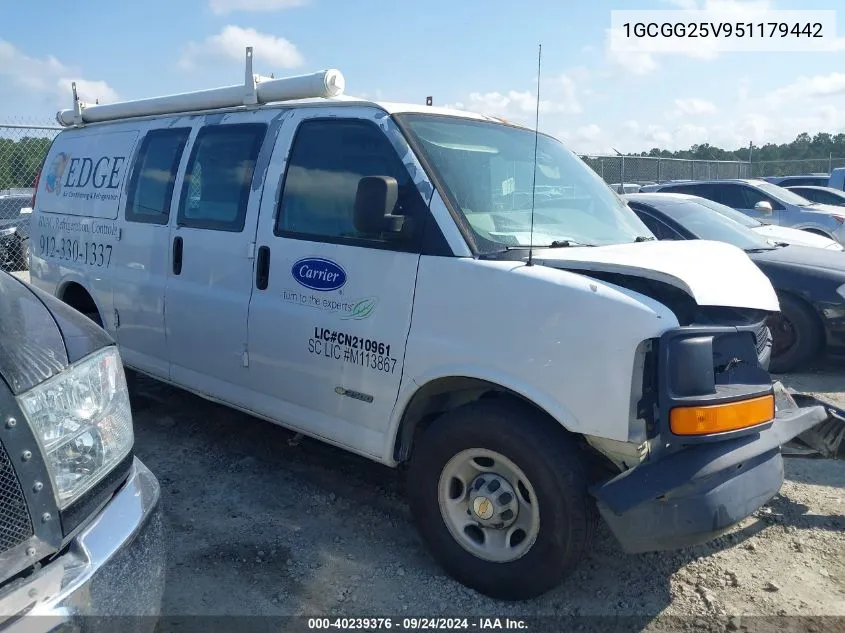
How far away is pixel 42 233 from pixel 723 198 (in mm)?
11160

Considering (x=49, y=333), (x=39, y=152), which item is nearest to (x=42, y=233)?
(x=49, y=333)

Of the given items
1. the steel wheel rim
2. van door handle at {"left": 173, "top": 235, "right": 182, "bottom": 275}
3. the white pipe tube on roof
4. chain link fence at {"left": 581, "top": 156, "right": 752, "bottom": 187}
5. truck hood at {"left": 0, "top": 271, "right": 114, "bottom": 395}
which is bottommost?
the steel wheel rim

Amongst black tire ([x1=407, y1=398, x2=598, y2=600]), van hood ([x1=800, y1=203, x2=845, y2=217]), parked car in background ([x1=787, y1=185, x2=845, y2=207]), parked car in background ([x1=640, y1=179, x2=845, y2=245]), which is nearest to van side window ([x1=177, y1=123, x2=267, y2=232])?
black tire ([x1=407, y1=398, x2=598, y2=600])

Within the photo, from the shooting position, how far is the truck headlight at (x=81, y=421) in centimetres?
191

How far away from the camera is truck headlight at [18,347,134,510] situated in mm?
1912

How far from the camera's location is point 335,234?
3.63 metres

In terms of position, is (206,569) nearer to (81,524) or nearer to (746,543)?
(81,524)

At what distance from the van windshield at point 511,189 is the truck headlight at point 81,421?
5.31ft

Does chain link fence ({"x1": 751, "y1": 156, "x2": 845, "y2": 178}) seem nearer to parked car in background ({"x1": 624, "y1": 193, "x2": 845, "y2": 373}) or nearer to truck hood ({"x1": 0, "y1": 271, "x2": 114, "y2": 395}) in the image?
parked car in background ({"x1": 624, "y1": 193, "x2": 845, "y2": 373})

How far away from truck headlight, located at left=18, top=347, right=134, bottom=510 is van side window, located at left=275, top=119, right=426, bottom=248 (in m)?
1.44

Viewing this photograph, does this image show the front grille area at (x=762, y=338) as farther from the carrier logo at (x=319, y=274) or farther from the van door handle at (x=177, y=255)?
the van door handle at (x=177, y=255)

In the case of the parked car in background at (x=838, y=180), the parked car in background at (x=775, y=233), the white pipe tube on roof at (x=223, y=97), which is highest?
the parked car in background at (x=838, y=180)

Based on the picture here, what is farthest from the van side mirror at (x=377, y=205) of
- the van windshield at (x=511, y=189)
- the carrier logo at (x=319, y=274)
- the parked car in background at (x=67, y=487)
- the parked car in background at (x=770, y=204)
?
the parked car in background at (x=770, y=204)

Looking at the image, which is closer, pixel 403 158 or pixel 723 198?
pixel 403 158
